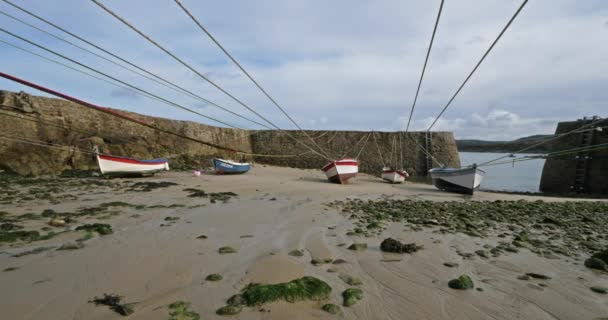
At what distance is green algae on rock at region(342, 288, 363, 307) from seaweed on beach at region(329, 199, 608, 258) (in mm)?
2167

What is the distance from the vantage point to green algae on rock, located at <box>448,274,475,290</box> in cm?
299

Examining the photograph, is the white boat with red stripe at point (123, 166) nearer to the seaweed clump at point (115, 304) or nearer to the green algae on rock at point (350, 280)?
the seaweed clump at point (115, 304)

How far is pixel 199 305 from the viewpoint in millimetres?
2564

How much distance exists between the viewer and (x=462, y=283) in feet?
9.91

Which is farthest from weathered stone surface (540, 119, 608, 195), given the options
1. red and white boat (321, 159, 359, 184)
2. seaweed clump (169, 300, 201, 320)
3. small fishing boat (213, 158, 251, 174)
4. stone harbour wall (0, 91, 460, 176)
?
seaweed clump (169, 300, 201, 320)

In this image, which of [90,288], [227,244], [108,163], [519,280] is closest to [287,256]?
[227,244]

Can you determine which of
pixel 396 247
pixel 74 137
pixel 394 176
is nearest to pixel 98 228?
pixel 396 247

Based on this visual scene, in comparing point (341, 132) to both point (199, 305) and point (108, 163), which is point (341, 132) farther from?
point (199, 305)

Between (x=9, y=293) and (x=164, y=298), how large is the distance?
51.4 inches

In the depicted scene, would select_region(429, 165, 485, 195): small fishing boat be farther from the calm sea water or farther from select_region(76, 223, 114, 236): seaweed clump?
select_region(76, 223, 114, 236): seaweed clump

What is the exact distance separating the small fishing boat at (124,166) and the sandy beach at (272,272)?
23.8 ft

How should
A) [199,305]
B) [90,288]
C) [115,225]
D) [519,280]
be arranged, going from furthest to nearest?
1. [115,225]
2. [519,280]
3. [90,288]
4. [199,305]

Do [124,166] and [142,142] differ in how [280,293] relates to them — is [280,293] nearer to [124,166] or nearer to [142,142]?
[124,166]

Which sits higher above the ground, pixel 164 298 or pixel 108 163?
pixel 108 163
